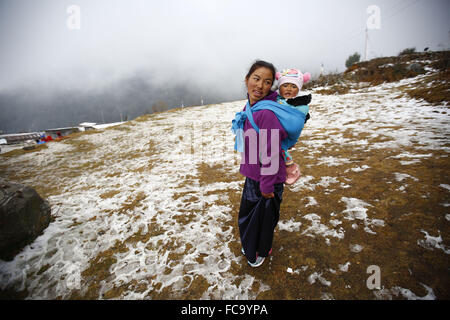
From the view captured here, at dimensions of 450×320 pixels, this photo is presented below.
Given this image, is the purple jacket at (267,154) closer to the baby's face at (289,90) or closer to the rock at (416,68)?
the baby's face at (289,90)

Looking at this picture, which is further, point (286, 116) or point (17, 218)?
point (17, 218)

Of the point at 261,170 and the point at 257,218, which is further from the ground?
the point at 261,170

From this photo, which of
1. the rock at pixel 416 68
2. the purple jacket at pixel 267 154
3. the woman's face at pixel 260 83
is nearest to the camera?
the purple jacket at pixel 267 154

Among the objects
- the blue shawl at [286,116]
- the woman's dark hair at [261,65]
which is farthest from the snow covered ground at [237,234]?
the woman's dark hair at [261,65]

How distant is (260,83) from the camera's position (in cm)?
198

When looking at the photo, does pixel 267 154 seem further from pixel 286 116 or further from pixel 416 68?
pixel 416 68

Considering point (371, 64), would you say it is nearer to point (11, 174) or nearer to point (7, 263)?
point (7, 263)

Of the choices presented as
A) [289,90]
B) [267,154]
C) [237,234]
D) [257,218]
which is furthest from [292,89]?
[237,234]

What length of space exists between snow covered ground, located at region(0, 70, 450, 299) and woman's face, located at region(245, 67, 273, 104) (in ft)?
7.84

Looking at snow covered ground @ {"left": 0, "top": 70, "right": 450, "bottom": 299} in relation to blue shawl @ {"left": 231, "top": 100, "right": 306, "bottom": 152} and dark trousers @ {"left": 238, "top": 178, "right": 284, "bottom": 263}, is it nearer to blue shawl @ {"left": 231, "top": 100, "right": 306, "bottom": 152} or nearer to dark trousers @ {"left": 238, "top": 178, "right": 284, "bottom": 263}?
dark trousers @ {"left": 238, "top": 178, "right": 284, "bottom": 263}

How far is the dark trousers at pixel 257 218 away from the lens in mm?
2254

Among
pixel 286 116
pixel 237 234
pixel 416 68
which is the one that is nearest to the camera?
pixel 286 116

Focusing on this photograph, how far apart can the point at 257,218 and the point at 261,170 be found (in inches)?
28.9

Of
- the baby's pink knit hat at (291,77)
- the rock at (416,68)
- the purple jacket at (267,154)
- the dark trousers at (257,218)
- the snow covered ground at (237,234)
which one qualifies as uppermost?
the rock at (416,68)
